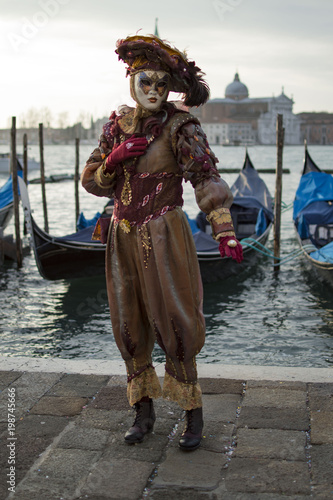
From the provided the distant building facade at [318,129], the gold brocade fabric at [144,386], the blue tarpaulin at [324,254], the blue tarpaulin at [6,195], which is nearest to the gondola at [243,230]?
the blue tarpaulin at [324,254]

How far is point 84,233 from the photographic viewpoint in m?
8.00

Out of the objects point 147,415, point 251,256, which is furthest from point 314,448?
point 251,256

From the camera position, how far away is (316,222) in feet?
28.2

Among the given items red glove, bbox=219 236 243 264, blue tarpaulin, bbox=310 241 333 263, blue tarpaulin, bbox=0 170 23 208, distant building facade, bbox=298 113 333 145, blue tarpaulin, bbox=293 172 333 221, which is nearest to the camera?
red glove, bbox=219 236 243 264

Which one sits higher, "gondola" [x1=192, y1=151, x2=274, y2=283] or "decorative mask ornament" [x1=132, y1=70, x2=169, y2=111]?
"decorative mask ornament" [x1=132, y1=70, x2=169, y2=111]

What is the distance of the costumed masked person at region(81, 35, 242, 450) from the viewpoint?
7.55 feet

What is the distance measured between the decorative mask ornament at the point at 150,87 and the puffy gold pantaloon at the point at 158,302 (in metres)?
0.39

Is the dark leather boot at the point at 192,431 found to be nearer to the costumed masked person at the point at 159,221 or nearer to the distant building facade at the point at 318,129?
the costumed masked person at the point at 159,221

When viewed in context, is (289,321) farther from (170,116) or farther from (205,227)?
(170,116)

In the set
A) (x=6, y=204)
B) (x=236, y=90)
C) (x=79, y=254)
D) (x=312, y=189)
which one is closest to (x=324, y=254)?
(x=312, y=189)

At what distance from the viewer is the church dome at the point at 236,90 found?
4459 inches

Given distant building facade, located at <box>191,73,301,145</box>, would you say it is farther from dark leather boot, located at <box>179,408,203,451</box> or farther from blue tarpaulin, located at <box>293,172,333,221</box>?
dark leather boot, located at <box>179,408,203,451</box>

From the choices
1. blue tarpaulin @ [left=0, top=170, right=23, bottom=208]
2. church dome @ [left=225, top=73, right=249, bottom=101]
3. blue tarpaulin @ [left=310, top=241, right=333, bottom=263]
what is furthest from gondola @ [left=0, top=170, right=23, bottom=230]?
church dome @ [left=225, top=73, right=249, bottom=101]

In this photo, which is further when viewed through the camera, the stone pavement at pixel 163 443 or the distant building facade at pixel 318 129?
the distant building facade at pixel 318 129
